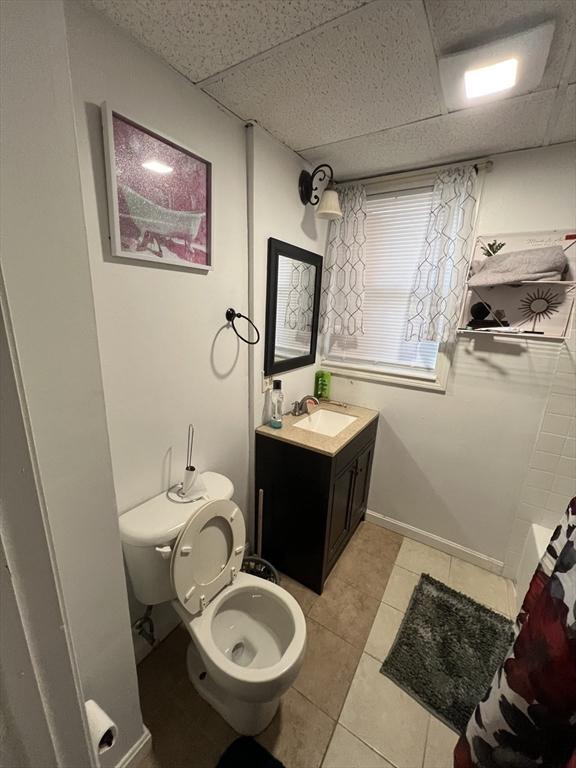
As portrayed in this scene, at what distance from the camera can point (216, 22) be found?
86 centimetres

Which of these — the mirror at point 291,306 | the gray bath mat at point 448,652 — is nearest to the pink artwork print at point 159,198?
the mirror at point 291,306

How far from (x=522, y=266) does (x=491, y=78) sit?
0.80 m

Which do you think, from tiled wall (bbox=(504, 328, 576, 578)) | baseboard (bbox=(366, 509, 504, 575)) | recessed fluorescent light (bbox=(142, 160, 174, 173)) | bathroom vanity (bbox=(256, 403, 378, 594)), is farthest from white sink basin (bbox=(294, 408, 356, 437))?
recessed fluorescent light (bbox=(142, 160, 174, 173))

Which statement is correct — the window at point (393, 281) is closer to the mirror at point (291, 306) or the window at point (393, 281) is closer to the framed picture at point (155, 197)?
the mirror at point (291, 306)

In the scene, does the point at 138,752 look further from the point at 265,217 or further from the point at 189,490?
the point at 265,217

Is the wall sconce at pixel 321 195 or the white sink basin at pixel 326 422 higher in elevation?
the wall sconce at pixel 321 195

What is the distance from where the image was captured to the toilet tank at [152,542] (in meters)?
1.05

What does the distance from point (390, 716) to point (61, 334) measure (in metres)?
1.76

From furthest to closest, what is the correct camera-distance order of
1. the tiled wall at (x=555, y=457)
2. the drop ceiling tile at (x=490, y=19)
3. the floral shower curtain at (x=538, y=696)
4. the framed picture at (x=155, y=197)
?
the tiled wall at (x=555, y=457)
the framed picture at (x=155, y=197)
the drop ceiling tile at (x=490, y=19)
the floral shower curtain at (x=538, y=696)

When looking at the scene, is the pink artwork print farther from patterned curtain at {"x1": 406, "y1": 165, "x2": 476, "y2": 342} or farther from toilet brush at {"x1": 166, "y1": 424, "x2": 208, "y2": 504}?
patterned curtain at {"x1": 406, "y1": 165, "x2": 476, "y2": 342}

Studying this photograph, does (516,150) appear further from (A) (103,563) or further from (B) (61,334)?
(A) (103,563)

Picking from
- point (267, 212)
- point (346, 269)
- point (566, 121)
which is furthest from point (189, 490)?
point (566, 121)

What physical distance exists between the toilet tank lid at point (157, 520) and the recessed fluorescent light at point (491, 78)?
174cm

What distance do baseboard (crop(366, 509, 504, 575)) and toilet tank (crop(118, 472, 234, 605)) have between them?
1528mm
